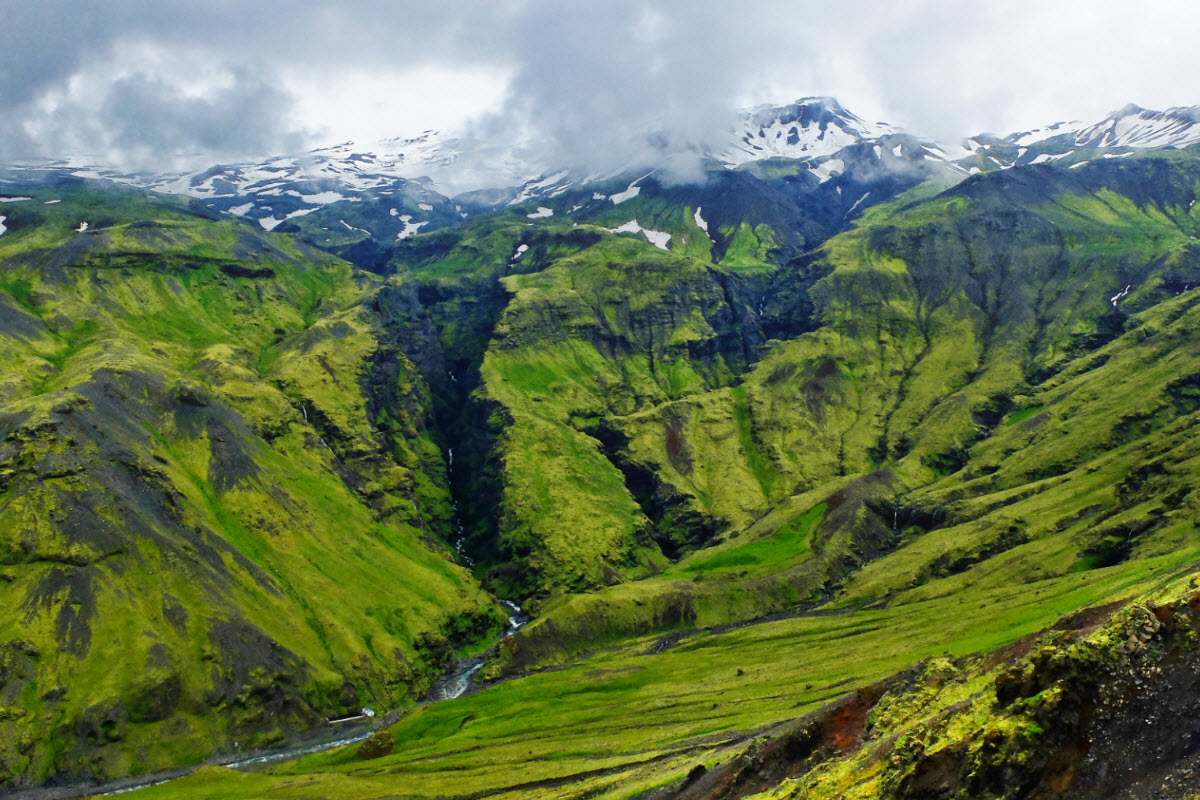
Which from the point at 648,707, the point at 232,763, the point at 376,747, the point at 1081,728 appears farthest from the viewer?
the point at 232,763

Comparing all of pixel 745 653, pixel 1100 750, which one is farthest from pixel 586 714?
pixel 1100 750

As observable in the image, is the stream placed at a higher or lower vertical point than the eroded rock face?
lower

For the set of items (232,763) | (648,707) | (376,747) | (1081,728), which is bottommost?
(648,707)

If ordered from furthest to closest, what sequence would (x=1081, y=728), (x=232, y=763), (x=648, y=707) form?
(x=232, y=763) < (x=648, y=707) < (x=1081, y=728)

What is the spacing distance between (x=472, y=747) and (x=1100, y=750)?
138 m

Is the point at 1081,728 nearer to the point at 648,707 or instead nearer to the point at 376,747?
the point at 648,707

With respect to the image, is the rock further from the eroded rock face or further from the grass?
the eroded rock face

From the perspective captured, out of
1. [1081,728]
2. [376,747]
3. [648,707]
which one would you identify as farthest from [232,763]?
[1081,728]

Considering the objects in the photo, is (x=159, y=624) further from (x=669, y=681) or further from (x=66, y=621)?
(x=669, y=681)

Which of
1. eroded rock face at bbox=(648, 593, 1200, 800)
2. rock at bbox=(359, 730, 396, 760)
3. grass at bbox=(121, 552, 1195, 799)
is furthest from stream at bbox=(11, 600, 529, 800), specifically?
eroded rock face at bbox=(648, 593, 1200, 800)

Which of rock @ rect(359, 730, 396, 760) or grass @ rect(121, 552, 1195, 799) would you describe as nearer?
grass @ rect(121, 552, 1195, 799)

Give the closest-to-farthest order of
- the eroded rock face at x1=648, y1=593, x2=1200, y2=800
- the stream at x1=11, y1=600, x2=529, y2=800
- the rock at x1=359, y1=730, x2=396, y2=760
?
the eroded rock face at x1=648, y1=593, x2=1200, y2=800, the stream at x1=11, y1=600, x2=529, y2=800, the rock at x1=359, y1=730, x2=396, y2=760

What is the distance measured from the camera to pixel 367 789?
12988 cm

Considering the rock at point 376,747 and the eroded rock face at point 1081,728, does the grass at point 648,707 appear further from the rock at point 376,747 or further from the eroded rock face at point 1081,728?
the eroded rock face at point 1081,728
